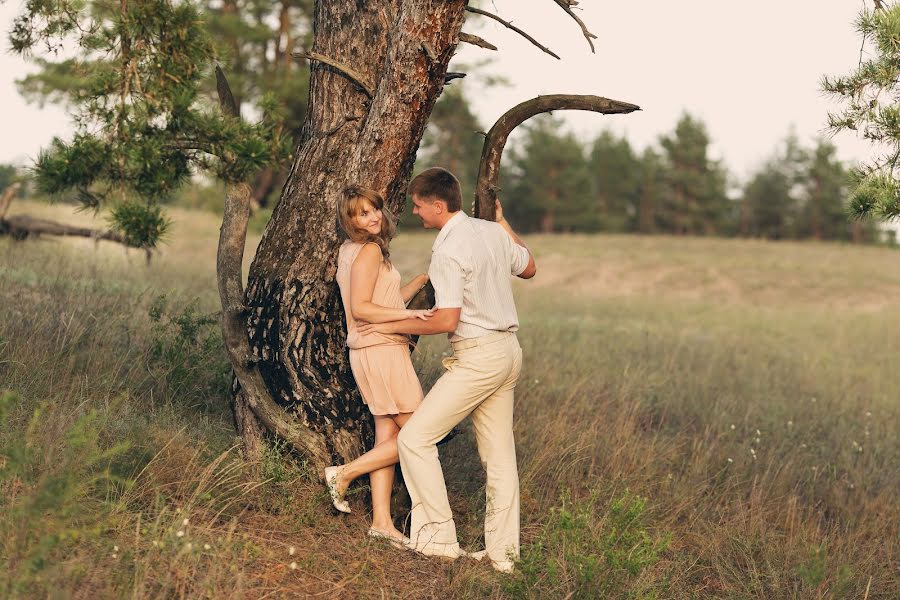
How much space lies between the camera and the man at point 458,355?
182 inches

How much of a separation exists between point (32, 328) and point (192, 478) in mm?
2597

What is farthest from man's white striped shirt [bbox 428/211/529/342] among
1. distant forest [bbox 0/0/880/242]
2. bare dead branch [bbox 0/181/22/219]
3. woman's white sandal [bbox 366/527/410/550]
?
distant forest [bbox 0/0/880/242]

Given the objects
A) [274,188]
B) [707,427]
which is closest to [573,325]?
[707,427]

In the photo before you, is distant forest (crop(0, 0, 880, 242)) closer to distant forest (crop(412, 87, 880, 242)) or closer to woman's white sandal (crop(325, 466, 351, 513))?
distant forest (crop(412, 87, 880, 242))

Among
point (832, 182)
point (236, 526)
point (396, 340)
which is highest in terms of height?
point (832, 182)

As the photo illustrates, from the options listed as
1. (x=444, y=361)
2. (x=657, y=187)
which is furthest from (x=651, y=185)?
(x=444, y=361)

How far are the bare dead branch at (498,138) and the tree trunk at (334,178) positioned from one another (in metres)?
0.43

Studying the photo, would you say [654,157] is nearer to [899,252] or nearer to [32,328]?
[899,252]

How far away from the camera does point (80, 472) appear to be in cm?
420

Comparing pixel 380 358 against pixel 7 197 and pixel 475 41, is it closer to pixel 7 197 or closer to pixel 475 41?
pixel 475 41

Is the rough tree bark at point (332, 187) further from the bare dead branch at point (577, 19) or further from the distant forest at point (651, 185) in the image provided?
the distant forest at point (651, 185)

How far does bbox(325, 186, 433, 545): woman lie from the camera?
4.75 metres

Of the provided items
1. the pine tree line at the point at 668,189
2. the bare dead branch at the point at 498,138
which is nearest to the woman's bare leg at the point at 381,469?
the bare dead branch at the point at 498,138

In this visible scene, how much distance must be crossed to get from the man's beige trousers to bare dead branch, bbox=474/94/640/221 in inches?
33.7
